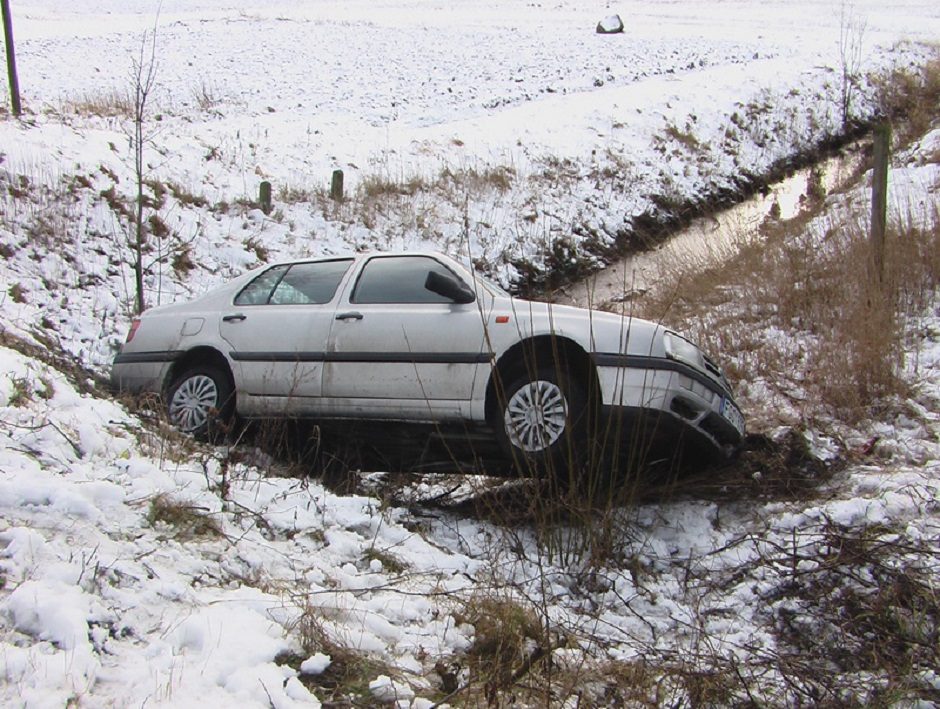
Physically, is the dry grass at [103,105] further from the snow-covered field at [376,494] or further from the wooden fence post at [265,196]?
the wooden fence post at [265,196]

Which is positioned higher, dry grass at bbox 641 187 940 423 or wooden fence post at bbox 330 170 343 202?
wooden fence post at bbox 330 170 343 202

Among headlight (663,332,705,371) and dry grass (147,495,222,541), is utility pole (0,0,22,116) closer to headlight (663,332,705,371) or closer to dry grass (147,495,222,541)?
dry grass (147,495,222,541)

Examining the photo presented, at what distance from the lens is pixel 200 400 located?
6.64 m

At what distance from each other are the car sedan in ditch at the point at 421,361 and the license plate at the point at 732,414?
16mm

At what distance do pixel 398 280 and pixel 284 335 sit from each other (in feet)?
3.09

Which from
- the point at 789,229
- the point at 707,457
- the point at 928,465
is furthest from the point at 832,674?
the point at 789,229

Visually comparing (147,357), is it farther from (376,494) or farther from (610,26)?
(610,26)

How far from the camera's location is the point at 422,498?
6.42m

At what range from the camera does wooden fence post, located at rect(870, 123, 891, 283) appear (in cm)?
848

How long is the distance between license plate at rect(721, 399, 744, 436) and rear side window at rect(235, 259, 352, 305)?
2.87 meters

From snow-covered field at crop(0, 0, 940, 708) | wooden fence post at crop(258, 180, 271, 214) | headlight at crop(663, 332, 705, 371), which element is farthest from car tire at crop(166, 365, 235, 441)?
wooden fence post at crop(258, 180, 271, 214)

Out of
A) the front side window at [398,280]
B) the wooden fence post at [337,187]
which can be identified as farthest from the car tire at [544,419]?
the wooden fence post at [337,187]

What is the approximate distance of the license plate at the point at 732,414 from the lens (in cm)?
570

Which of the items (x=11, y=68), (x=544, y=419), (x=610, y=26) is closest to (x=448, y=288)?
(x=544, y=419)
